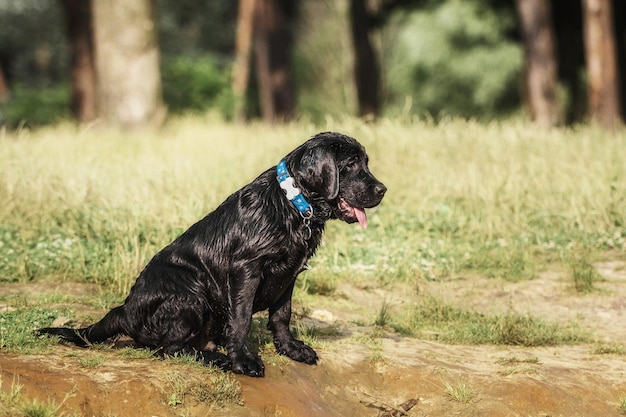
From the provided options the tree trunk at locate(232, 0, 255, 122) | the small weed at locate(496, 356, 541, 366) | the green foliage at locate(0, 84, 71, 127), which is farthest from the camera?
the tree trunk at locate(232, 0, 255, 122)

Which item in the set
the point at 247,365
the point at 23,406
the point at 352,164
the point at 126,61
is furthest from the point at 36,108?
the point at 23,406

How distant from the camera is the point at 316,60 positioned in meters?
39.0

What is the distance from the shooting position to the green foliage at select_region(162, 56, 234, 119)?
89.5 feet

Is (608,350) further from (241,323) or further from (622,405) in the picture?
(241,323)

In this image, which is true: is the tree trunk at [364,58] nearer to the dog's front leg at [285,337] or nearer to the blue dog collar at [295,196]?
the dog's front leg at [285,337]

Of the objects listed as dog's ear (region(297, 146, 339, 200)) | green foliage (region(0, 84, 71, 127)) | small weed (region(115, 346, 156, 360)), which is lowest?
small weed (region(115, 346, 156, 360))

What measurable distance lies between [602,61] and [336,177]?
47.8 ft

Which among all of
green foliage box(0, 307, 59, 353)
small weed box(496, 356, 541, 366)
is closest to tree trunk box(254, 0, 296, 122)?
green foliage box(0, 307, 59, 353)

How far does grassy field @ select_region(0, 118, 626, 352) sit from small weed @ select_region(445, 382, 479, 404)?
4.11ft

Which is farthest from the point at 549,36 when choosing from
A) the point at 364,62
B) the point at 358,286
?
the point at 358,286

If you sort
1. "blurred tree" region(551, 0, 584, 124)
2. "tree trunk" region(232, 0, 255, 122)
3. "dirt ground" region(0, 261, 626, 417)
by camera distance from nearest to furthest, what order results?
"dirt ground" region(0, 261, 626, 417)
"blurred tree" region(551, 0, 584, 124)
"tree trunk" region(232, 0, 255, 122)

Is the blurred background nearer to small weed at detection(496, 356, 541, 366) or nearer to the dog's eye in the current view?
small weed at detection(496, 356, 541, 366)

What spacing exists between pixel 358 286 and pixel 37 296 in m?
3.04

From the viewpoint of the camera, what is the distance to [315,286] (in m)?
8.70
